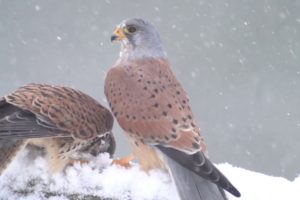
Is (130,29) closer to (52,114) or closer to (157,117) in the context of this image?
(157,117)

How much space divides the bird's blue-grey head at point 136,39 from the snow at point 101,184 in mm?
1109

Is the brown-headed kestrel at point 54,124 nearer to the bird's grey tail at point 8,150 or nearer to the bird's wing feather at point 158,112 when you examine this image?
the bird's grey tail at point 8,150

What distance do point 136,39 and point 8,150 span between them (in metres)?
1.44

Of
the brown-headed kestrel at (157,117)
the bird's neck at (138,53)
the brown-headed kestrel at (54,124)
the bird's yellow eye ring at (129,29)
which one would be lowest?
the brown-headed kestrel at (54,124)

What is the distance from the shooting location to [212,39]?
13.5m

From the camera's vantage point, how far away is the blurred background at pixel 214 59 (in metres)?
12.1

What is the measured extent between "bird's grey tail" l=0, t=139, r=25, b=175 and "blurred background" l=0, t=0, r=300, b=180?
6.90 meters

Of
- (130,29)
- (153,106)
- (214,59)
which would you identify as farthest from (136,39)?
(214,59)

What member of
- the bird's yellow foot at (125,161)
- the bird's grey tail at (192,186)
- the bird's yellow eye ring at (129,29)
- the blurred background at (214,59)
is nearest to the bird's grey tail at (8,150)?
the bird's yellow foot at (125,161)

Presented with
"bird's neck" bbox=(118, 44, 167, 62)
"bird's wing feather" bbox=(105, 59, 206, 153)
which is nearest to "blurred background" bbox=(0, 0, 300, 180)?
"bird's neck" bbox=(118, 44, 167, 62)

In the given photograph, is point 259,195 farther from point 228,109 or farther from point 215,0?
point 215,0

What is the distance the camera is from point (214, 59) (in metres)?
13.0

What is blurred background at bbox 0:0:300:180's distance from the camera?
12133 mm

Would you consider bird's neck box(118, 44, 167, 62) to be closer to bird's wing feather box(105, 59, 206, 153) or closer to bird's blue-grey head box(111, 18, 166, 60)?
bird's blue-grey head box(111, 18, 166, 60)
